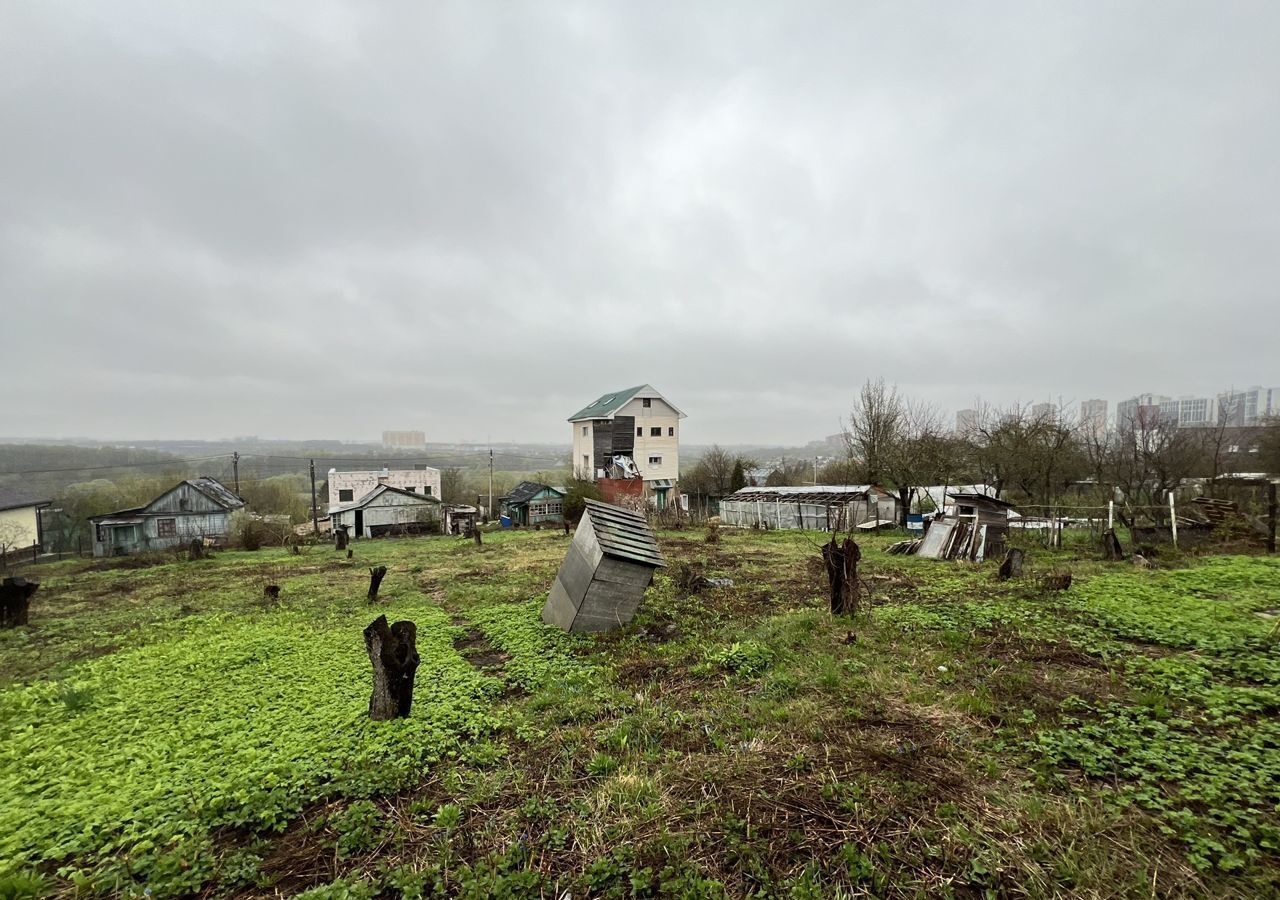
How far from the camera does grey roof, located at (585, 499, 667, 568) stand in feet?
26.2

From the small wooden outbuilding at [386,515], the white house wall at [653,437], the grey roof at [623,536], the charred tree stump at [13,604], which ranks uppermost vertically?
the white house wall at [653,437]

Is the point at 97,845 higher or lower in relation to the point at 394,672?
lower

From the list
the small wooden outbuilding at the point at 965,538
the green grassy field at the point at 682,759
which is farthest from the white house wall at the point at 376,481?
the small wooden outbuilding at the point at 965,538

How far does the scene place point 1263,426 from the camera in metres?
28.0

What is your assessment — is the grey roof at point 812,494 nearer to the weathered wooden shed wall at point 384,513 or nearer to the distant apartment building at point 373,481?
the weathered wooden shed wall at point 384,513

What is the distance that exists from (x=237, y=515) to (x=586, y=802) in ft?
127

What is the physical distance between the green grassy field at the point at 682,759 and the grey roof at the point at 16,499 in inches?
1297

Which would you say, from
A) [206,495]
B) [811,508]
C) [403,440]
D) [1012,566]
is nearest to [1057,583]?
[1012,566]

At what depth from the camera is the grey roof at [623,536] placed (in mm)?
7988

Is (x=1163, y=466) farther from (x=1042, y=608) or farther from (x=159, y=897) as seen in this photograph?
(x=159, y=897)

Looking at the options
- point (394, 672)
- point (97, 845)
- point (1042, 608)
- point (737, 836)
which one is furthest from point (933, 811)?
point (1042, 608)

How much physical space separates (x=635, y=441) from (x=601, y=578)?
33.3m

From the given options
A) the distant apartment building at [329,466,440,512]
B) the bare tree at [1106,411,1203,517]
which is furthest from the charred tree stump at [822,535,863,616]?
the distant apartment building at [329,466,440,512]

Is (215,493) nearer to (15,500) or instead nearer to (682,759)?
(15,500)
